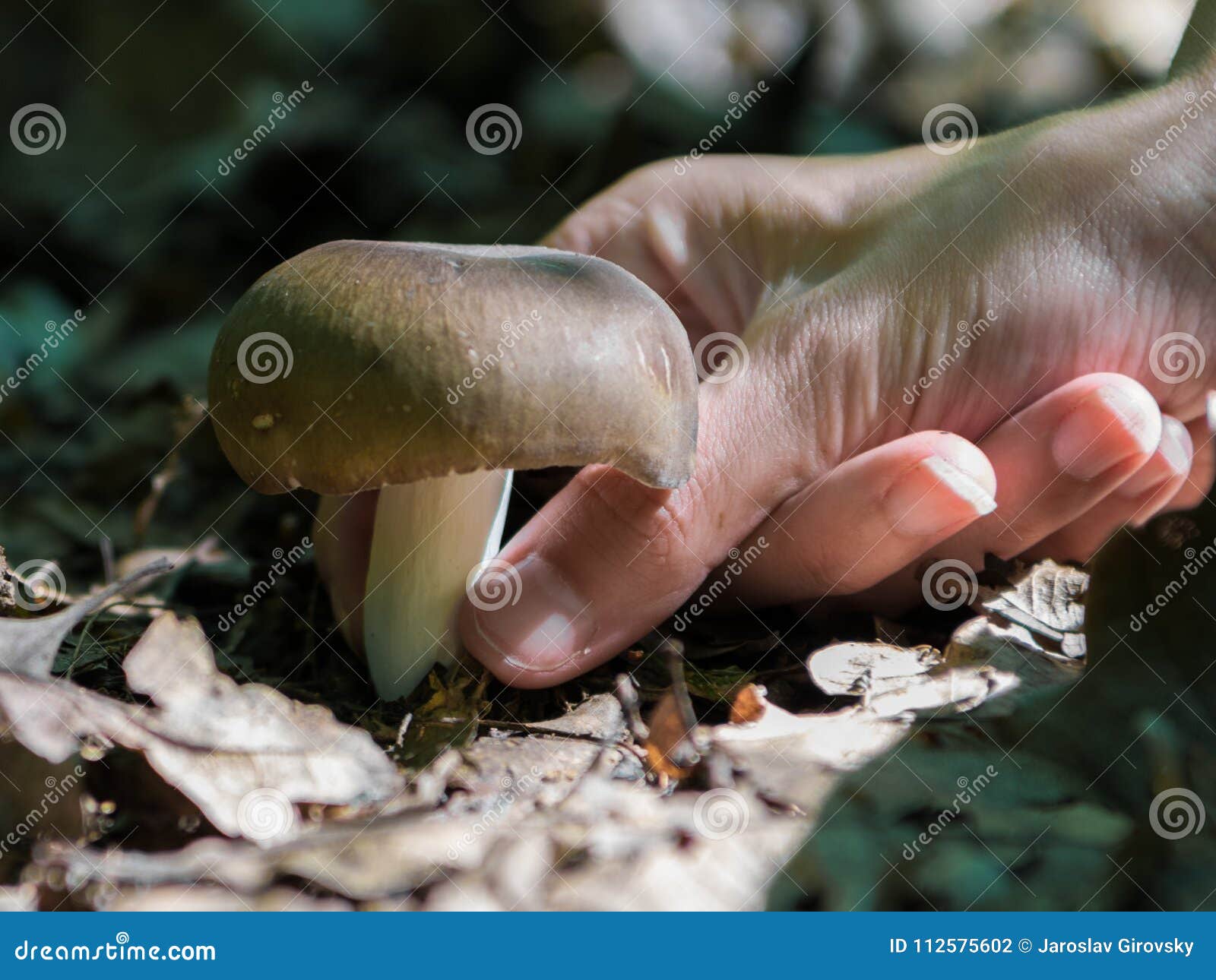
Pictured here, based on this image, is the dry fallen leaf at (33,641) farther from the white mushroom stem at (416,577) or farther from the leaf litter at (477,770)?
the white mushroom stem at (416,577)

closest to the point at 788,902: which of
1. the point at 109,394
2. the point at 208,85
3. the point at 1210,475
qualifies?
the point at 1210,475

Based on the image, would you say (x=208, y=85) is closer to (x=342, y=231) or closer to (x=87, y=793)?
(x=342, y=231)

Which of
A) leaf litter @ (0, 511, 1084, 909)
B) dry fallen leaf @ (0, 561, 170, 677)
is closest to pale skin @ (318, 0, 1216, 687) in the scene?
leaf litter @ (0, 511, 1084, 909)

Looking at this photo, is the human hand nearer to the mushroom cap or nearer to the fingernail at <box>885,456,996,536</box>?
the fingernail at <box>885,456,996,536</box>

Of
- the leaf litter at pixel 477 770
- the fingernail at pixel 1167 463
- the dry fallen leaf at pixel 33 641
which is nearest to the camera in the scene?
the leaf litter at pixel 477 770

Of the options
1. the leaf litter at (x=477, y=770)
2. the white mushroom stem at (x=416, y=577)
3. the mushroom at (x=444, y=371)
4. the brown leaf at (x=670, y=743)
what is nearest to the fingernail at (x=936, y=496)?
the leaf litter at (x=477, y=770)

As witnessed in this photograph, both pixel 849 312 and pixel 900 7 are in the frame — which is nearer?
pixel 849 312
